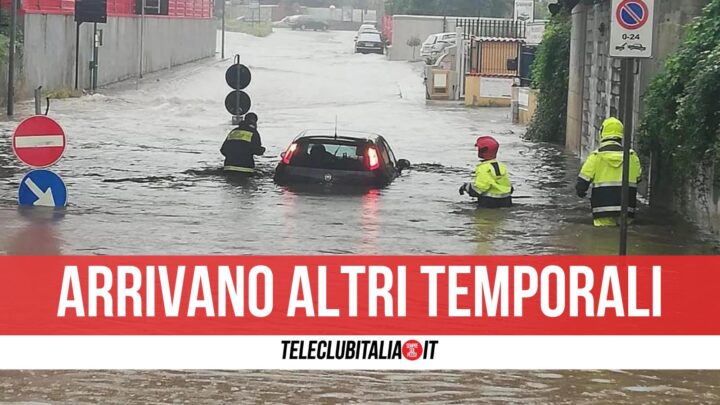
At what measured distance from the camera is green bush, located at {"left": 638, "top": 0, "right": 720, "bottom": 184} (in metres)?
15.3

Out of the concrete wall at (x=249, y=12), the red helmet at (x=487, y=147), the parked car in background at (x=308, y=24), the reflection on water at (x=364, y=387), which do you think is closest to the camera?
the reflection on water at (x=364, y=387)

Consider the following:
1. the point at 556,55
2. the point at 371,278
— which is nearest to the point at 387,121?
the point at 556,55

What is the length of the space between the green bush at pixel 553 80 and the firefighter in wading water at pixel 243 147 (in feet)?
37.5

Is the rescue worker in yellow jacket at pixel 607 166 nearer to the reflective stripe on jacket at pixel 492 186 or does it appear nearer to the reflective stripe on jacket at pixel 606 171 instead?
the reflective stripe on jacket at pixel 606 171

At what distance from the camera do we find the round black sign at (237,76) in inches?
1167

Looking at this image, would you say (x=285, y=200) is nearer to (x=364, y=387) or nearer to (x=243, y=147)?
(x=243, y=147)

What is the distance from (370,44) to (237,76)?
199ft

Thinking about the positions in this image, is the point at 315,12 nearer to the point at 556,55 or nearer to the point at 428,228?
the point at 556,55

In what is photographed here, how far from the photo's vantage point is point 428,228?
18078 millimetres

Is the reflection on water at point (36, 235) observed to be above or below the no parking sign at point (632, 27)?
below

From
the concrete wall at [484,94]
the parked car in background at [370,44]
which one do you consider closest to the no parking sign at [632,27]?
the concrete wall at [484,94]

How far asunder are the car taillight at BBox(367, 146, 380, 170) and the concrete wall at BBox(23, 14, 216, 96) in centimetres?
2596

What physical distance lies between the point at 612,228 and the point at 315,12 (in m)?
129

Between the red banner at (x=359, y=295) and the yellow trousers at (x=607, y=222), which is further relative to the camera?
the yellow trousers at (x=607, y=222)
